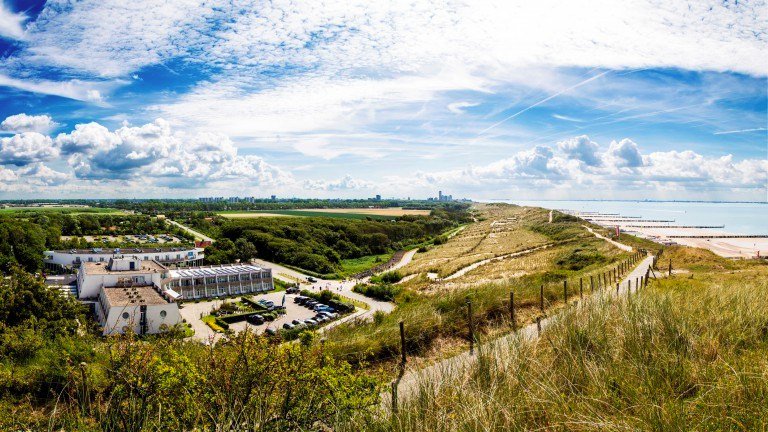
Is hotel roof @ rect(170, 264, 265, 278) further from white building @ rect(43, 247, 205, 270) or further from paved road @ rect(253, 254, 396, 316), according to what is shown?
white building @ rect(43, 247, 205, 270)

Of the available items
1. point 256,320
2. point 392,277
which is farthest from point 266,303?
point 392,277

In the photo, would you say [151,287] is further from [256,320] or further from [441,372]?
[441,372]

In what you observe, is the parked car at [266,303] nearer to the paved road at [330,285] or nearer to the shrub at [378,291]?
the paved road at [330,285]

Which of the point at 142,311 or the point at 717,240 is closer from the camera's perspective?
the point at 142,311

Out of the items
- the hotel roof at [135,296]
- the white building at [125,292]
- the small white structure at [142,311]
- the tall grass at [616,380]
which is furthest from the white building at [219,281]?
the tall grass at [616,380]

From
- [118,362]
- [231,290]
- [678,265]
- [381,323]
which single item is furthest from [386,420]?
[231,290]

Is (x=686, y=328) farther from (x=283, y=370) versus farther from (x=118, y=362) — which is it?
(x=118, y=362)

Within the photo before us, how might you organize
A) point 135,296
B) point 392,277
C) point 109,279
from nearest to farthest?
point 135,296
point 109,279
point 392,277
